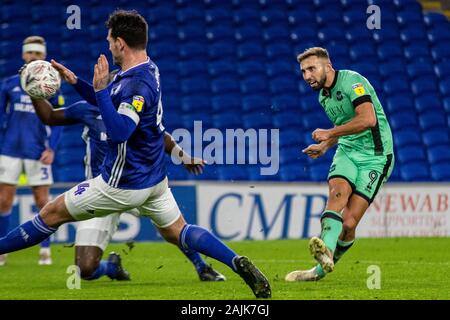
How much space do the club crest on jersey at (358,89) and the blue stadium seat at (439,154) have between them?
6.27m

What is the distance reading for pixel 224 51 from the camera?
45.2 feet

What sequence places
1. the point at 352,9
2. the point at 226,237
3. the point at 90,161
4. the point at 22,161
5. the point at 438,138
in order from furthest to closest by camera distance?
the point at 352,9
the point at 438,138
the point at 226,237
the point at 22,161
the point at 90,161

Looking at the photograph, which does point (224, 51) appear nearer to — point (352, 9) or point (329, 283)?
point (352, 9)

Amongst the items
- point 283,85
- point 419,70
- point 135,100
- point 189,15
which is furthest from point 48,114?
point 419,70

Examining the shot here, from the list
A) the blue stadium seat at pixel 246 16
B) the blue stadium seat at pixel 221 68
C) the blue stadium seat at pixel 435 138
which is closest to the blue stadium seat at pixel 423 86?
the blue stadium seat at pixel 435 138

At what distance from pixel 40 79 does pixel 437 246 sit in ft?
18.4

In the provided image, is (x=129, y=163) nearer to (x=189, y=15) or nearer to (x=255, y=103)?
(x=255, y=103)

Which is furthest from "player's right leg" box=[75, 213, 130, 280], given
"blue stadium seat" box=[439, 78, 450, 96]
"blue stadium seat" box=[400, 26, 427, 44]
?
"blue stadium seat" box=[400, 26, 427, 44]

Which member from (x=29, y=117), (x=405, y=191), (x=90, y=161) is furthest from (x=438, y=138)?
(x=90, y=161)

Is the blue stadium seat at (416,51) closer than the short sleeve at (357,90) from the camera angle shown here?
No

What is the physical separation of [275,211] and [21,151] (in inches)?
132

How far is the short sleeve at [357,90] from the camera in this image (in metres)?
6.80

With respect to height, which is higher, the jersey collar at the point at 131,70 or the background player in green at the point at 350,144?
the jersey collar at the point at 131,70

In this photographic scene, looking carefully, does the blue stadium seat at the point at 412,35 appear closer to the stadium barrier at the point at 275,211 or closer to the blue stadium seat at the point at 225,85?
the blue stadium seat at the point at 225,85
